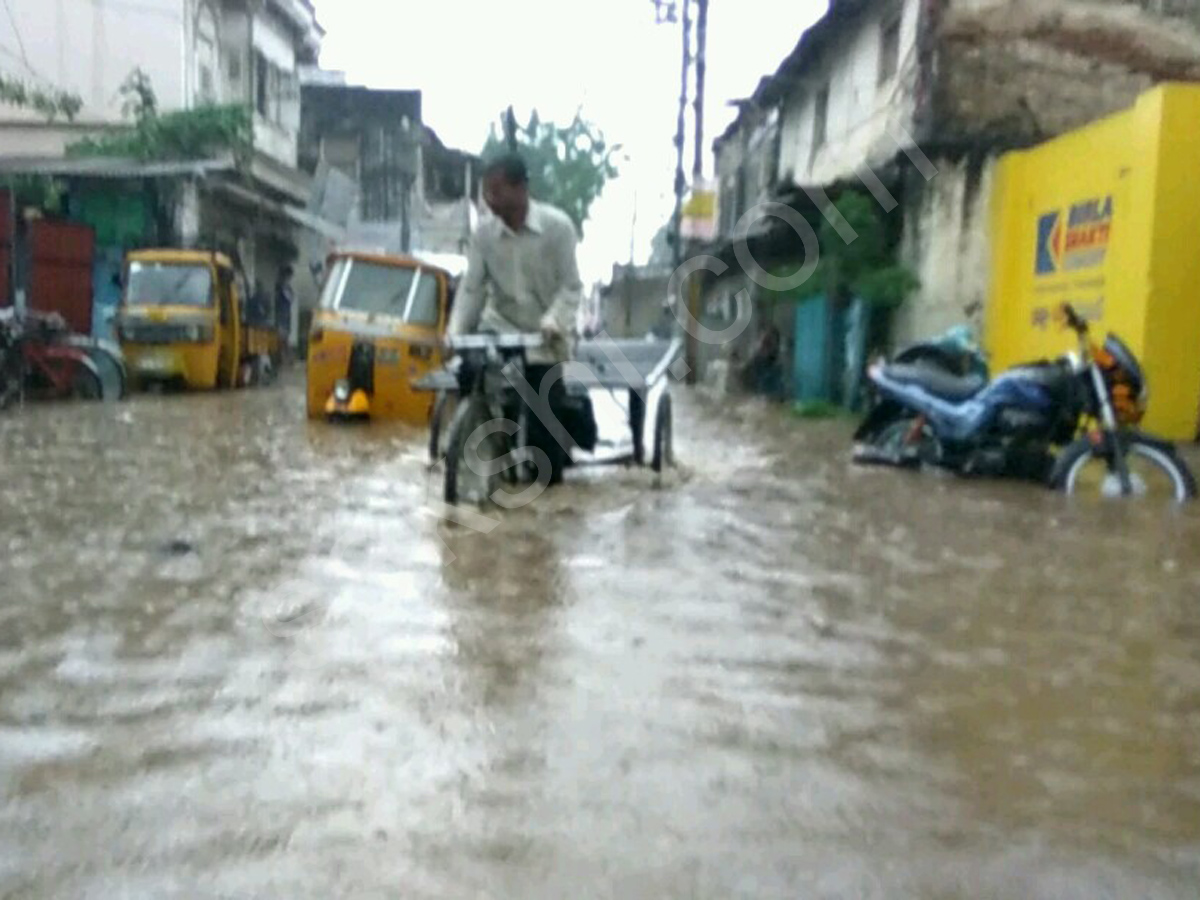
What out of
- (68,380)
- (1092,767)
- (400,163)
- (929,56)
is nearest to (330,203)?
(400,163)

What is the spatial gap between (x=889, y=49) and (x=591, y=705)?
55.5 ft

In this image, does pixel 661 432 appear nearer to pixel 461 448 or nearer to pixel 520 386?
pixel 520 386

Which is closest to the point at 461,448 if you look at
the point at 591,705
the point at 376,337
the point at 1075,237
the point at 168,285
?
the point at 591,705

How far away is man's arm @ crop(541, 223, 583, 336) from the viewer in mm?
7922

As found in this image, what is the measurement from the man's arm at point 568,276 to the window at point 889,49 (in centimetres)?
1175

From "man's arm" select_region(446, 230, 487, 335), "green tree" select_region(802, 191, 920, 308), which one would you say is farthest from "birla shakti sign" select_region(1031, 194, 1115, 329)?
"man's arm" select_region(446, 230, 487, 335)

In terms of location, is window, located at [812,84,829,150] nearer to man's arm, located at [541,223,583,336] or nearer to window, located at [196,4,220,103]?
window, located at [196,4,220,103]

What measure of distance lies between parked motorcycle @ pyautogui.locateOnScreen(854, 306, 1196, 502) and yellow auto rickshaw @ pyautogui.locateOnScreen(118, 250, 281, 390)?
35.6 feet

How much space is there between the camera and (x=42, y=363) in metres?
16.1

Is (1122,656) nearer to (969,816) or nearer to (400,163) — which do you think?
(969,816)

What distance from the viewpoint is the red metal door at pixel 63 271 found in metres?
20.2

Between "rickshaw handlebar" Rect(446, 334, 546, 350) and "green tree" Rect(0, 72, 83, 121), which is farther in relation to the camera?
"green tree" Rect(0, 72, 83, 121)

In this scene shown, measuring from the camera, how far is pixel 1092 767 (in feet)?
11.6

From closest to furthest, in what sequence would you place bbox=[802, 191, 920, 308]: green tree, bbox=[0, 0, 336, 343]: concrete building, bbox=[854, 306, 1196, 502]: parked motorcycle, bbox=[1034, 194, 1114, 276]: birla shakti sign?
bbox=[854, 306, 1196, 502]: parked motorcycle → bbox=[1034, 194, 1114, 276]: birla shakti sign → bbox=[802, 191, 920, 308]: green tree → bbox=[0, 0, 336, 343]: concrete building
